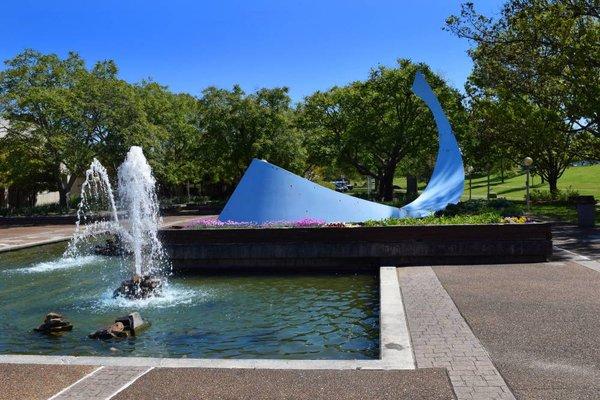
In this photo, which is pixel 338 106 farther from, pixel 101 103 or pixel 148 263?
pixel 148 263

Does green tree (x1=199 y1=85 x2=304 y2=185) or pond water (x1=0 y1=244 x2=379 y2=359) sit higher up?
green tree (x1=199 y1=85 x2=304 y2=185)

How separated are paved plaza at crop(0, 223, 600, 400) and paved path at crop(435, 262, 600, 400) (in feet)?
0.04

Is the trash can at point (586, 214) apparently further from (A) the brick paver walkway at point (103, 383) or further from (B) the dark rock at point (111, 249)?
(A) the brick paver walkway at point (103, 383)

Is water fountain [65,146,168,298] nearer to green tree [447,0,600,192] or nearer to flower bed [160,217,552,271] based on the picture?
flower bed [160,217,552,271]

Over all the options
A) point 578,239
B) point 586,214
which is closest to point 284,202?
point 578,239

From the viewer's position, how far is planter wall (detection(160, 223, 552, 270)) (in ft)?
43.2

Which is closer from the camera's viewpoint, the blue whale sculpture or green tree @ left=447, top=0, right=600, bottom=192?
the blue whale sculpture

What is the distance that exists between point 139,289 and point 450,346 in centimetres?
690

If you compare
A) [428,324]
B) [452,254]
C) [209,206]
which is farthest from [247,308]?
[209,206]

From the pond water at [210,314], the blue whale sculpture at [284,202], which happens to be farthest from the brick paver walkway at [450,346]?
the blue whale sculpture at [284,202]

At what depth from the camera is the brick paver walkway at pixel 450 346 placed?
5215 mm

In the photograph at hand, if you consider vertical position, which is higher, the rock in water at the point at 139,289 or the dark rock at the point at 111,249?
the dark rock at the point at 111,249

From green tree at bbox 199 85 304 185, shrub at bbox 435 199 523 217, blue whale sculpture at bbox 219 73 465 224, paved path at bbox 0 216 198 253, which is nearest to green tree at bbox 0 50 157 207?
green tree at bbox 199 85 304 185

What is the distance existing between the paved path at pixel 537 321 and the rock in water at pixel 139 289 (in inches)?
226
